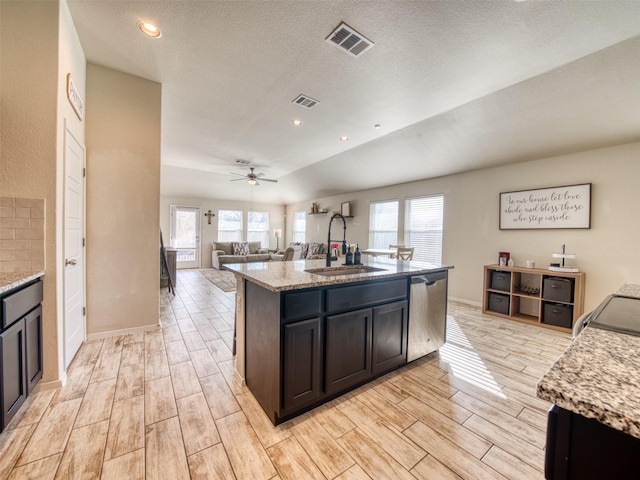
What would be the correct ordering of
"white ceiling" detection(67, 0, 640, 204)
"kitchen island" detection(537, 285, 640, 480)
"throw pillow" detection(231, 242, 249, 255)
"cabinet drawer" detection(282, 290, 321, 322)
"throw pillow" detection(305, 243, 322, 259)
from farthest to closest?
"throw pillow" detection(231, 242, 249, 255), "throw pillow" detection(305, 243, 322, 259), "white ceiling" detection(67, 0, 640, 204), "cabinet drawer" detection(282, 290, 321, 322), "kitchen island" detection(537, 285, 640, 480)

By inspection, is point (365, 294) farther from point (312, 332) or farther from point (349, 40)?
point (349, 40)

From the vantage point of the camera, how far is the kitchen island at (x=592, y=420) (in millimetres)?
479

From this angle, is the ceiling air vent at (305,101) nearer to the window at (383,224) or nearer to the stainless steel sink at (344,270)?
the stainless steel sink at (344,270)

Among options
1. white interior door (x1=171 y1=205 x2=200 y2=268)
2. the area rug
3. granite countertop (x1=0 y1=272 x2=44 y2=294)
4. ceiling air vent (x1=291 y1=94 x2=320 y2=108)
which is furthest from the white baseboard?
white interior door (x1=171 y1=205 x2=200 y2=268)

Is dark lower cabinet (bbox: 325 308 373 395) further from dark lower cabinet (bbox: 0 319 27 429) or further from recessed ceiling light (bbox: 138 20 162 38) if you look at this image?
recessed ceiling light (bbox: 138 20 162 38)

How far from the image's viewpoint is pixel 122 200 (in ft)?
9.89

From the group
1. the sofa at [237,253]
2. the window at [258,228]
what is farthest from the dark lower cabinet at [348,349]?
the window at [258,228]

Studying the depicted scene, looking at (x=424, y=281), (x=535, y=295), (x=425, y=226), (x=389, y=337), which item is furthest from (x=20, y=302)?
(x=425, y=226)

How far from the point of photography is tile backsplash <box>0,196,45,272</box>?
190 centimetres

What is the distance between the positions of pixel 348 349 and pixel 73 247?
2567mm

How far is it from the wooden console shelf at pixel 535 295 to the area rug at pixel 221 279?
4.56m

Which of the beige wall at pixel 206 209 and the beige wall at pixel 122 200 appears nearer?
the beige wall at pixel 122 200

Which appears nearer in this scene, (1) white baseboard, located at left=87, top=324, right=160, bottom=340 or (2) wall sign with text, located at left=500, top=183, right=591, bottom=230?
(1) white baseboard, located at left=87, top=324, right=160, bottom=340

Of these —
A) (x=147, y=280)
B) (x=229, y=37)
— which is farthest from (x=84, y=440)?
(x=229, y=37)
